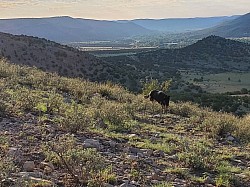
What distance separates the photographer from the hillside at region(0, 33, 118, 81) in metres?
44.6

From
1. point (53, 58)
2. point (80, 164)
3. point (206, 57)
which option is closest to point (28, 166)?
point (80, 164)

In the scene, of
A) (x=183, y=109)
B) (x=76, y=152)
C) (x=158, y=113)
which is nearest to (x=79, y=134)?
(x=76, y=152)

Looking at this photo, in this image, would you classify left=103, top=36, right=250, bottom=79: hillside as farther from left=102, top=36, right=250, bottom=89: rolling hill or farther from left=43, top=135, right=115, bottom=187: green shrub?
left=43, top=135, right=115, bottom=187: green shrub

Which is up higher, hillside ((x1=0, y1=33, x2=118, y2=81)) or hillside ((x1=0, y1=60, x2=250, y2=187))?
hillside ((x1=0, y1=60, x2=250, y2=187))

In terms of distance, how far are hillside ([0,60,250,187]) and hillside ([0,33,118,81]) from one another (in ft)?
107

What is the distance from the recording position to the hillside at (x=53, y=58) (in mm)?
44606

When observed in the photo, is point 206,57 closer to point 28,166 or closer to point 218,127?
point 218,127

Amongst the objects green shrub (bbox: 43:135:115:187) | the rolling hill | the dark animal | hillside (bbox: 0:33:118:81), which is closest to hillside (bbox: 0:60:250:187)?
green shrub (bbox: 43:135:115:187)

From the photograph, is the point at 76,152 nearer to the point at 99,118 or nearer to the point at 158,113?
the point at 99,118

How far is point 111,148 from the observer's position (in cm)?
732

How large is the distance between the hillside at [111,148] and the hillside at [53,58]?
107ft

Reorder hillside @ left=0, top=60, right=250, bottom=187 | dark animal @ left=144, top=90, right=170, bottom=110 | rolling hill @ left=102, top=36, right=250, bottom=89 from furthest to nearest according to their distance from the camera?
rolling hill @ left=102, top=36, right=250, bottom=89, dark animal @ left=144, top=90, right=170, bottom=110, hillside @ left=0, top=60, right=250, bottom=187

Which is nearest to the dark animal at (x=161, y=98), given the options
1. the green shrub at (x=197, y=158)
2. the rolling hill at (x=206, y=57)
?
the green shrub at (x=197, y=158)

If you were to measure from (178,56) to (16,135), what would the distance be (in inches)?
3728
